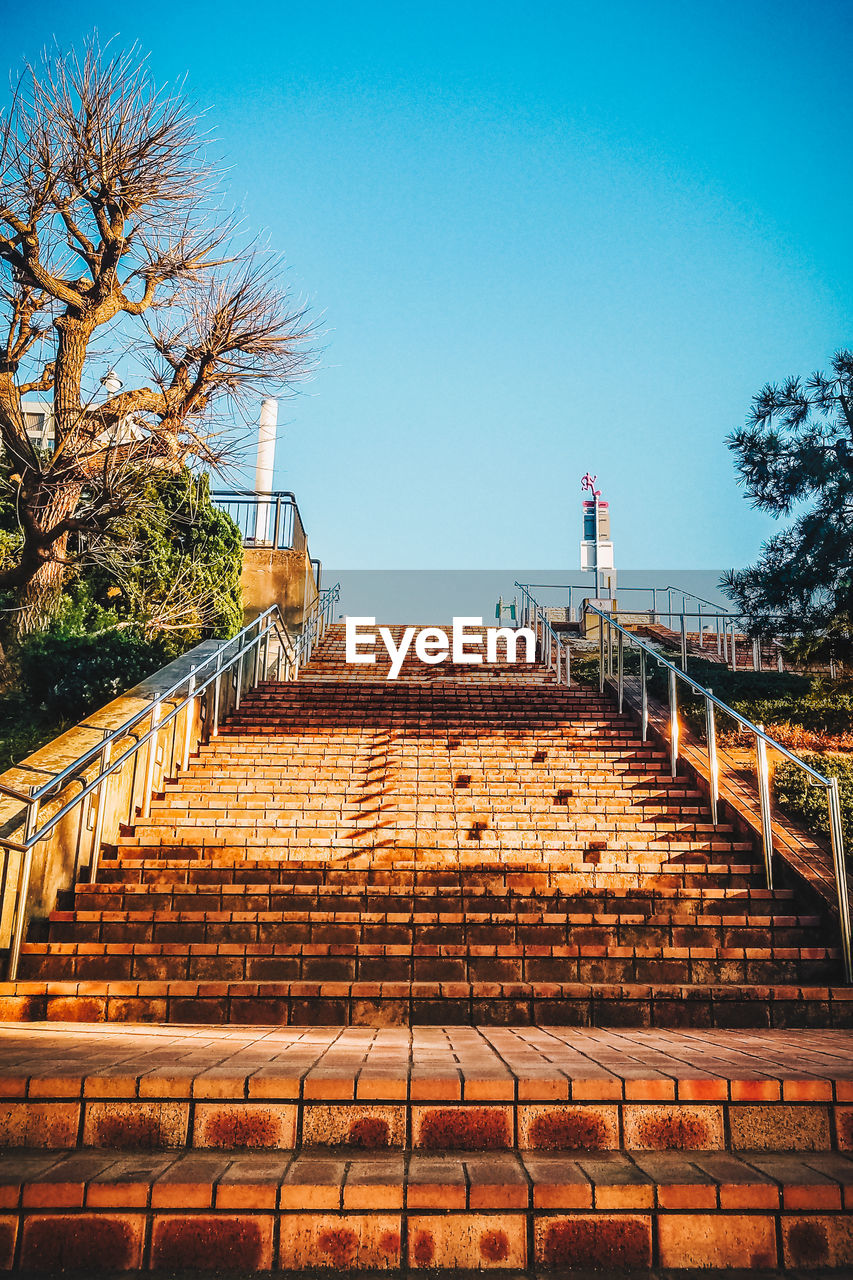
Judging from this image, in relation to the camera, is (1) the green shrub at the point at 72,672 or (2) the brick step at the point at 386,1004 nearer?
(2) the brick step at the point at 386,1004

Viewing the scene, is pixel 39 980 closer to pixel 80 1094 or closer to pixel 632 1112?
pixel 80 1094

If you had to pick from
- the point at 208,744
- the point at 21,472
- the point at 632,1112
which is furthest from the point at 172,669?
the point at 632,1112

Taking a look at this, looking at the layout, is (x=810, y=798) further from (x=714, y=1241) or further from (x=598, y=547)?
(x=598, y=547)

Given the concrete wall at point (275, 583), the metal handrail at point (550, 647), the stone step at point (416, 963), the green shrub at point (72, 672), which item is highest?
the concrete wall at point (275, 583)

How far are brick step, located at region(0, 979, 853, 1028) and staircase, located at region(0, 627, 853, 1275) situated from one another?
0.05 feet

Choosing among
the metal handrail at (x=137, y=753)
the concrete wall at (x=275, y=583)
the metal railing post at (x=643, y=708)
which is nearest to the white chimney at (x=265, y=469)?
the concrete wall at (x=275, y=583)

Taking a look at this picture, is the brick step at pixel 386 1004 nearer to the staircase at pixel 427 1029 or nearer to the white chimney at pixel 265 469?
the staircase at pixel 427 1029

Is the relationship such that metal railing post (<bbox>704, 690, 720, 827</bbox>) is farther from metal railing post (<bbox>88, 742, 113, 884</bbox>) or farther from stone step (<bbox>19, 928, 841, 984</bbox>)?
metal railing post (<bbox>88, 742, 113, 884</bbox>)

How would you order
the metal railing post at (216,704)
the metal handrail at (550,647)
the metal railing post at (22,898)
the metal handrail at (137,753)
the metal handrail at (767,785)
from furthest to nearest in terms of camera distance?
the metal handrail at (550,647)
the metal railing post at (216,704)
the metal handrail at (767,785)
the metal handrail at (137,753)
the metal railing post at (22,898)

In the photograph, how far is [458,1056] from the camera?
3.21 meters

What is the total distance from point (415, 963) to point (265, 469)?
52.8 ft

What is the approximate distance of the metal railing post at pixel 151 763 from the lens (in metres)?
6.87

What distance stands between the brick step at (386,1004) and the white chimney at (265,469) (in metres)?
11.1

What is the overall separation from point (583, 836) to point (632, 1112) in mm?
3866
